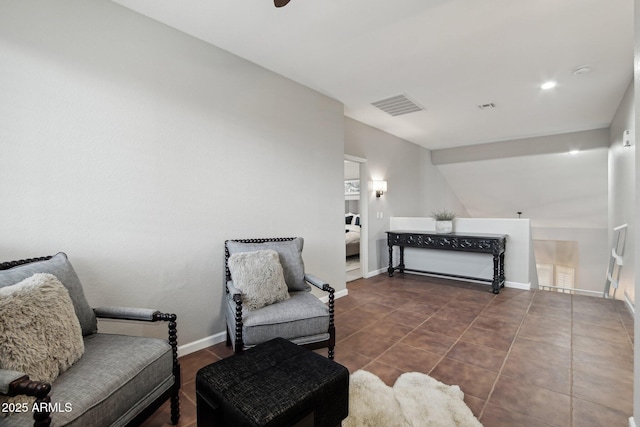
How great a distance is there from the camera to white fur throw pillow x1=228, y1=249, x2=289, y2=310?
7.64ft

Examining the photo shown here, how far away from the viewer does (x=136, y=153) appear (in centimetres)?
222

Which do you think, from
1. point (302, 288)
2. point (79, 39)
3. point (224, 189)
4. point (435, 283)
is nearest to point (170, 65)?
point (79, 39)

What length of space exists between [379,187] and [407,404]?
151 inches

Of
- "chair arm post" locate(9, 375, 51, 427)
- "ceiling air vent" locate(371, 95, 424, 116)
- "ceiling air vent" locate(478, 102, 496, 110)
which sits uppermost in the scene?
"ceiling air vent" locate(371, 95, 424, 116)

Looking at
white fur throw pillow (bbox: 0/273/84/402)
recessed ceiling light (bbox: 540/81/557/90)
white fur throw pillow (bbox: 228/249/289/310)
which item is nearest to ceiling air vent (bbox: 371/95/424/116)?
recessed ceiling light (bbox: 540/81/557/90)

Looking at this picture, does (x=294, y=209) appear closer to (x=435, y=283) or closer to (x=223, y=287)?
(x=223, y=287)

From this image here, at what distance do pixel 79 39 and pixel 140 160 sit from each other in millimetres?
838

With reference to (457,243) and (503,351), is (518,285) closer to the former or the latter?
(457,243)

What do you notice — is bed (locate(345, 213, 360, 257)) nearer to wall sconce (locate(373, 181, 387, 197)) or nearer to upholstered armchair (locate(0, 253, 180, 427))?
wall sconce (locate(373, 181, 387, 197))

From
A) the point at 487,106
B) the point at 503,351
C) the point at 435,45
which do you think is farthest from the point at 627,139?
the point at 503,351

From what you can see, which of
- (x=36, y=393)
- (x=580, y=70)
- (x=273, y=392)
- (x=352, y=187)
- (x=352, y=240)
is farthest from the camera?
(x=352, y=187)

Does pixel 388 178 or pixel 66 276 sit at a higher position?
pixel 388 178

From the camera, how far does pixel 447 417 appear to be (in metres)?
1.72

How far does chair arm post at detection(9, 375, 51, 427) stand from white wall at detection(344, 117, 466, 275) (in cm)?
423
